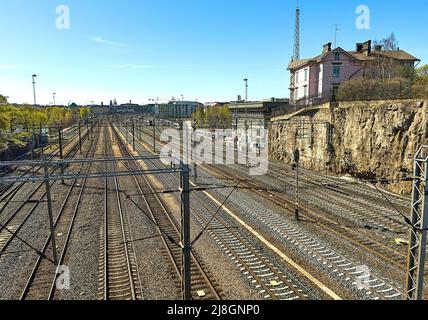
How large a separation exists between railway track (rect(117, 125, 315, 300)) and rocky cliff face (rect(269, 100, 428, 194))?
977 centimetres

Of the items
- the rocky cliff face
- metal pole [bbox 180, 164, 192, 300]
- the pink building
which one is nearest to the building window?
the pink building

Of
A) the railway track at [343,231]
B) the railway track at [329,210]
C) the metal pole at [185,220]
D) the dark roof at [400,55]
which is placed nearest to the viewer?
the metal pole at [185,220]

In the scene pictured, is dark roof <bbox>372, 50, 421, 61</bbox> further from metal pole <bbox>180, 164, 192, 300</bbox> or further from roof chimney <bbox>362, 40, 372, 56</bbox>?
metal pole <bbox>180, 164, 192, 300</bbox>

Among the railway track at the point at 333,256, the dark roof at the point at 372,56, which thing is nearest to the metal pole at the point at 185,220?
the railway track at the point at 333,256

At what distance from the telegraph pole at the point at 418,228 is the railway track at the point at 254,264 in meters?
2.92

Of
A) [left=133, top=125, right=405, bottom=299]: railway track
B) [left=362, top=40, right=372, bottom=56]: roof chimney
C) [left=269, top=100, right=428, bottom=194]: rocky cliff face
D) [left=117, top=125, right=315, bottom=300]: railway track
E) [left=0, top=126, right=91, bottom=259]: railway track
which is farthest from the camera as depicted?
[left=362, top=40, right=372, bottom=56]: roof chimney

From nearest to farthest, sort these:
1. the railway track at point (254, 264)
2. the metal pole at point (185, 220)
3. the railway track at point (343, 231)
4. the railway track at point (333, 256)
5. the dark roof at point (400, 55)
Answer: the metal pole at point (185, 220), the railway track at point (254, 264), the railway track at point (333, 256), the railway track at point (343, 231), the dark roof at point (400, 55)

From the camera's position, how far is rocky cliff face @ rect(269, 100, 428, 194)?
20.6 meters

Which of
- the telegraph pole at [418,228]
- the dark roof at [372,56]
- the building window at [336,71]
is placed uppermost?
the dark roof at [372,56]

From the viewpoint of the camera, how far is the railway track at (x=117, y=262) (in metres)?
9.76

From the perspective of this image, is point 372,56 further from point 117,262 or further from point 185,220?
point 185,220

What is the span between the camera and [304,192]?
71.3 ft

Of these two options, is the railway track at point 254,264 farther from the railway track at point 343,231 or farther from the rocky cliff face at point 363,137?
the rocky cliff face at point 363,137
